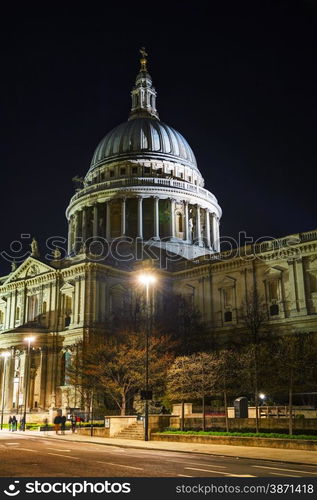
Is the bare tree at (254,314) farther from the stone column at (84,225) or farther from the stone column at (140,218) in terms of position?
the stone column at (84,225)

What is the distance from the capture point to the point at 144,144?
10362cm

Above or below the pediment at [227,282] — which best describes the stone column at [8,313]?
below

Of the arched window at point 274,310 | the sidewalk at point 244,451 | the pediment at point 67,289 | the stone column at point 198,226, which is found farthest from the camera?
the stone column at point 198,226

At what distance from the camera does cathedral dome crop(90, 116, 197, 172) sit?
102875mm

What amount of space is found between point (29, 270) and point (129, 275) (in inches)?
560

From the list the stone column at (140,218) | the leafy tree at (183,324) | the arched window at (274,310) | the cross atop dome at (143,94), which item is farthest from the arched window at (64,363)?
the cross atop dome at (143,94)

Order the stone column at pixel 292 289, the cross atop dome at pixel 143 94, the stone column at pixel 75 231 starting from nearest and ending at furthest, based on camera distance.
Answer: the stone column at pixel 292 289, the stone column at pixel 75 231, the cross atop dome at pixel 143 94

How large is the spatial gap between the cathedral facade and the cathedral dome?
1082 mm

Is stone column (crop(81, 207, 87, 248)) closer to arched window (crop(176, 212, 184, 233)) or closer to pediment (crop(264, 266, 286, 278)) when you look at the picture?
arched window (crop(176, 212, 184, 233))

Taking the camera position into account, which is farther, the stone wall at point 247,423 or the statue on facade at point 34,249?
the statue on facade at point 34,249

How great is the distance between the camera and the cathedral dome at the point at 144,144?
102875 millimetres

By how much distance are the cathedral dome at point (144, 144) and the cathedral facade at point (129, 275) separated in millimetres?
1082
